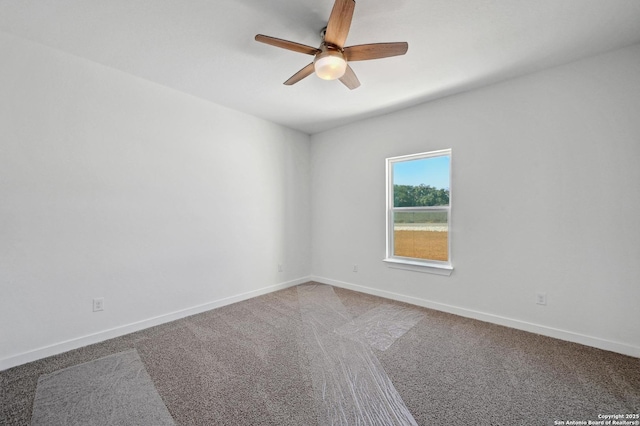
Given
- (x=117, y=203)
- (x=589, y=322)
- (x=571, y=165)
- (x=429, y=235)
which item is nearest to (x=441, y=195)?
(x=429, y=235)

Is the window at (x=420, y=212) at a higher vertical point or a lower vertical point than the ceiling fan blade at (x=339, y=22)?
lower

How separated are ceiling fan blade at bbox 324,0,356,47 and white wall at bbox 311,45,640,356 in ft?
6.39

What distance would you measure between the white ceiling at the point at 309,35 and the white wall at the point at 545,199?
1.01 ft

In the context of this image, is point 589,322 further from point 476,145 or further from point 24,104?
point 24,104

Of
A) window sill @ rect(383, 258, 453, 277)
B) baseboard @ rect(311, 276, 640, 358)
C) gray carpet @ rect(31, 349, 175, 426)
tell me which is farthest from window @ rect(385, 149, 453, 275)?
gray carpet @ rect(31, 349, 175, 426)

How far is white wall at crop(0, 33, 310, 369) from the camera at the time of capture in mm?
2111

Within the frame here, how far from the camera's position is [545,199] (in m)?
2.55

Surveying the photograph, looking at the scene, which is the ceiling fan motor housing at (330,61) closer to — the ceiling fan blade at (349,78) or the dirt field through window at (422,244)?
the ceiling fan blade at (349,78)

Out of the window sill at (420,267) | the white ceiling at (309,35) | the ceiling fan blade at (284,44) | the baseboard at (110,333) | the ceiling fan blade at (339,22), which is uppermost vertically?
the white ceiling at (309,35)

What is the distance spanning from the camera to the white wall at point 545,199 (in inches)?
87.4

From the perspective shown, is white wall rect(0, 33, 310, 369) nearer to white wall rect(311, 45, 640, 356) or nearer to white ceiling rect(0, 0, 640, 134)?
white ceiling rect(0, 0, 640, 134)

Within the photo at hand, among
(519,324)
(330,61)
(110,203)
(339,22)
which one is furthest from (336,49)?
(519,324)

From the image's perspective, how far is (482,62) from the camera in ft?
7.93

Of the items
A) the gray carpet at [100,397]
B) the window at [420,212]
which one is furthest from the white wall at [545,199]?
the gray carpet at [100,397]
